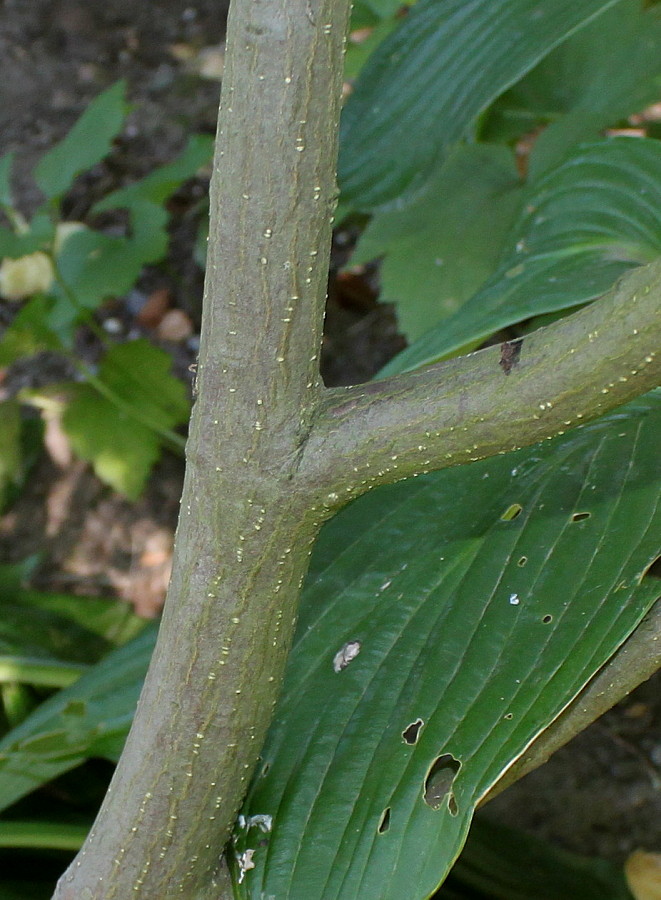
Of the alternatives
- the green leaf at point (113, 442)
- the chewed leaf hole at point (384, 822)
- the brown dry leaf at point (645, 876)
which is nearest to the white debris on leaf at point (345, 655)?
the chewed leaf hole at point (384, 822)

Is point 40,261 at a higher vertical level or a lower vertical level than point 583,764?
higher

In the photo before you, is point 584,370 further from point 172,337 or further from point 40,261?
point 172,337

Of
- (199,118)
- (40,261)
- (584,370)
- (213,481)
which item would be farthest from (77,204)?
(584,370)

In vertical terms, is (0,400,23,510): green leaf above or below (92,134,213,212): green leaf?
below

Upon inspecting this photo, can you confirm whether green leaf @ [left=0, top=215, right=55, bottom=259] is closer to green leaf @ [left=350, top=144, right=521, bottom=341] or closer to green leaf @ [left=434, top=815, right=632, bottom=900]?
green leaf @ [left=350, top=144, right=521, bottom=341]

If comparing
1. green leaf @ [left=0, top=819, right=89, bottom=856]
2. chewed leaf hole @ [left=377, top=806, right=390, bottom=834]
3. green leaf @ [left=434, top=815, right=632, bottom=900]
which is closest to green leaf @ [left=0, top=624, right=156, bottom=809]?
green leaf @ [left=0, top=819, right=89, bottom=856]

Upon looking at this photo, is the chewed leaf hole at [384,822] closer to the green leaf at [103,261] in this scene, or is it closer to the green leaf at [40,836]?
the green leaf at [40,836]
